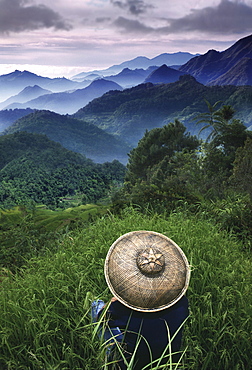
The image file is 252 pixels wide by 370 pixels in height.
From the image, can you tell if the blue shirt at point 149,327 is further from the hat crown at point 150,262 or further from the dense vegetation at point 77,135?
the dense vegetation at point 77,135

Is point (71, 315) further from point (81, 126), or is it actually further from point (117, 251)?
point (81, 126)

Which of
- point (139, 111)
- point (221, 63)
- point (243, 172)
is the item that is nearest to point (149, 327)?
point (243, 172)

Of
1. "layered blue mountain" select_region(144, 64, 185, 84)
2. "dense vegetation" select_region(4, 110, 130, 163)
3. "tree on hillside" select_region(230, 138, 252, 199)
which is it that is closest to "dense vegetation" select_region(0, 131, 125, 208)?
"tree on hillside" select_region(230, 138, 252, 199)

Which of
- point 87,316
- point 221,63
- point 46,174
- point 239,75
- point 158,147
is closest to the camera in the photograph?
point 87,316

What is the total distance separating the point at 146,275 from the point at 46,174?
125 ft

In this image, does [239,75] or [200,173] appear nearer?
[200,173]

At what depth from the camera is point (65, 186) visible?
30.9 m

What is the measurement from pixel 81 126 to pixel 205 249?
90242 mm

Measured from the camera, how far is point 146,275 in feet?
4.27

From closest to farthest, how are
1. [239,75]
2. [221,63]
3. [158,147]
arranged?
[158,147], [239,75], [221,63]

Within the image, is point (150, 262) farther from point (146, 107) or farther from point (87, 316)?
point (146, 107)

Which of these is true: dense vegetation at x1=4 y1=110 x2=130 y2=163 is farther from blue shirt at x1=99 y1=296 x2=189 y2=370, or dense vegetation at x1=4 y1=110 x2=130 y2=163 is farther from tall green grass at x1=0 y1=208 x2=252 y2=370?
blue shirt at x1=99 y1=296 x2=189 y2=370

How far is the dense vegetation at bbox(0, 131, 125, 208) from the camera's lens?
985 inches

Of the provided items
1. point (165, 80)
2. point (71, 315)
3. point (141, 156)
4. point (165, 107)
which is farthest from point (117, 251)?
point (165, 80)
